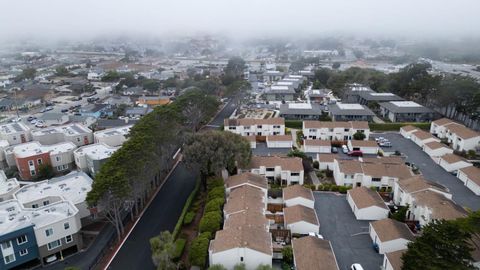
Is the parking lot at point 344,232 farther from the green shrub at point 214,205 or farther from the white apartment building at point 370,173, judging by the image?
the green shrub at point 214,205

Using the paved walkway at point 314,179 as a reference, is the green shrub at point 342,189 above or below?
above

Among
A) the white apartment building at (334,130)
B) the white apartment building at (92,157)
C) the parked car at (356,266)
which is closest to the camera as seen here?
the parked car at (356,266)

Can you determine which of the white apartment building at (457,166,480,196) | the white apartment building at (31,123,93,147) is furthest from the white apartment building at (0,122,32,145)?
the white apartment building at (457,166,480,196)

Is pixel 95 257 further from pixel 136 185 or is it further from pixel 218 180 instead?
pixel 218 180

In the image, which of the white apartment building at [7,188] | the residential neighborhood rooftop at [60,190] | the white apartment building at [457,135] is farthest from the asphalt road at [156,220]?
the white apartment building at [457,135]

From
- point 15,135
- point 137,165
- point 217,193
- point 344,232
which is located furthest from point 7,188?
point 344,232

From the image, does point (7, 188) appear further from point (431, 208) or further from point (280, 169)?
point (431, 208)

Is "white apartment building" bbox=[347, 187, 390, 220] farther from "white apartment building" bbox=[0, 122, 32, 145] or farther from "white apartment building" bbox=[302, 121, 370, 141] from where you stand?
"white apartment building" bbox=[0, 122, 32, 145]
